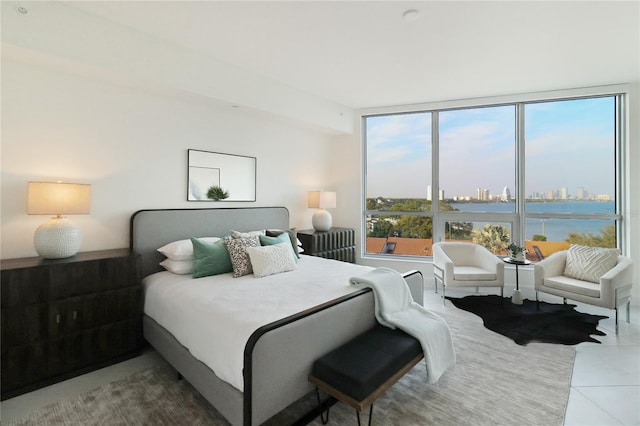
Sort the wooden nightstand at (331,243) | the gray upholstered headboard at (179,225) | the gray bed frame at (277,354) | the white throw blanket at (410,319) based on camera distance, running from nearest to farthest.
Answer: the gray bed frame at (277,354), the white throw blanket at (410,319), the gray upholstered headboard at (179,225), the wooden nightstand at (331,243)

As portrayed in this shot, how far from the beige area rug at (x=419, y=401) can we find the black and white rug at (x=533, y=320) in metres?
0.50

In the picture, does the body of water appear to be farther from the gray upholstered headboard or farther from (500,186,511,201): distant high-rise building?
the gray upholstered headboard

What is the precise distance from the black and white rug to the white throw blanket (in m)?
1.25

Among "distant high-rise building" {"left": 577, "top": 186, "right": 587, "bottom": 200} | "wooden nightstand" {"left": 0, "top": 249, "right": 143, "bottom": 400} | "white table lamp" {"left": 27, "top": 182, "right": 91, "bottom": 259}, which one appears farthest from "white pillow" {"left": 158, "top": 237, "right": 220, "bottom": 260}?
"distant high-rise building" {"left": 577, "top": 186, "right": 587, "bottom": 200}

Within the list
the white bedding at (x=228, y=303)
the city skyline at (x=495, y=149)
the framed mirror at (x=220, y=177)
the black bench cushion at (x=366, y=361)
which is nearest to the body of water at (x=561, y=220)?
the city skyline at (x=495, y=149)

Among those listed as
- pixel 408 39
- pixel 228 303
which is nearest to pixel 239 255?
pixel 228 303

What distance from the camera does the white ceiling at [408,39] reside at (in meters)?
2.46

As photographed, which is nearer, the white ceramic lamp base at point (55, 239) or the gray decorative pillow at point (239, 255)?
the white ceramic lamp base at point (55, 239)

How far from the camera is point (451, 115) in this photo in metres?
4.91

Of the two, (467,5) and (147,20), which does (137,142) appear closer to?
(147,20)

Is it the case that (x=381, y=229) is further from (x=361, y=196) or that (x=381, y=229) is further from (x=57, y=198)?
(x=57, y=198)

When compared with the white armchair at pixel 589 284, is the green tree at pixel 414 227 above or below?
above

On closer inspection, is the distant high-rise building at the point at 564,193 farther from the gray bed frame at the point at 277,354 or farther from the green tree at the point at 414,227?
the gray bed frame at the point at 277,354

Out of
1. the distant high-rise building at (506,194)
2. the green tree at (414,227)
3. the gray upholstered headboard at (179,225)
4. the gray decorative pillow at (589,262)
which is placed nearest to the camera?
the gray upholstered headboard at (179,225)
